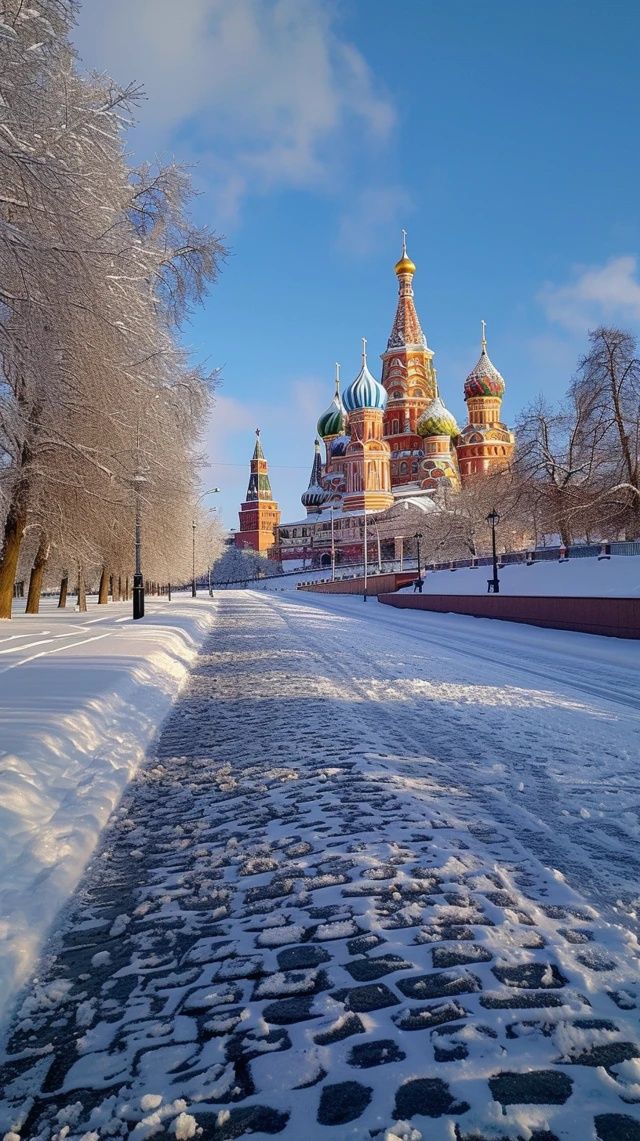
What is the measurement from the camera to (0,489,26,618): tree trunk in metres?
16.2

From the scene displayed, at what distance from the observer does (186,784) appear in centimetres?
529

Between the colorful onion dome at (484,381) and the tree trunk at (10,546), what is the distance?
84523mm

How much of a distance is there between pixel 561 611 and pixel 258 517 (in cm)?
12597

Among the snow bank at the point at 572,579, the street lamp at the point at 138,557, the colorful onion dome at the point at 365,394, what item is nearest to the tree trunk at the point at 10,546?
the street lamp at the point at 138,557

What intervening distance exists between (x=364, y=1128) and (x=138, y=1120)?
642mm

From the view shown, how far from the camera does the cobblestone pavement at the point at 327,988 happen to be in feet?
6.35

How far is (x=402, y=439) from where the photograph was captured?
326ft

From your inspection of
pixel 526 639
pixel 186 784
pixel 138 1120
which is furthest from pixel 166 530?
pixel 138 1120

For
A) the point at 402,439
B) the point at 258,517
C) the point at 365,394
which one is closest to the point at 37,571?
the point at 365,394

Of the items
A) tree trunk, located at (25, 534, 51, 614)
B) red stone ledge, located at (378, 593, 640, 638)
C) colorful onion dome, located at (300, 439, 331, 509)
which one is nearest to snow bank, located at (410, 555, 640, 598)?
red stone ledge, located at (378, 593, 640, 638)

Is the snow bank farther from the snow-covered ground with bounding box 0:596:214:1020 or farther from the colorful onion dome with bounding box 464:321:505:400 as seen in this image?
the colorful onion dome with bounding box 464:321:505:400

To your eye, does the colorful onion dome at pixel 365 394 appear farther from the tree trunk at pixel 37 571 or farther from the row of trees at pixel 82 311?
the row of trees at pixel 82 311

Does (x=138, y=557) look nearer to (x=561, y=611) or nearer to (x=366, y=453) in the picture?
(x=561, y=611)

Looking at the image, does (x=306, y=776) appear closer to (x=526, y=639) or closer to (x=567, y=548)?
(x=526, y=639)
